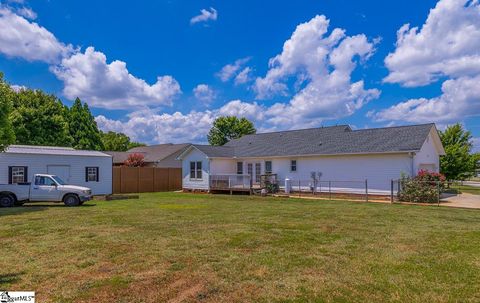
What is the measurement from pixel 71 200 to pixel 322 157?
15.7 m

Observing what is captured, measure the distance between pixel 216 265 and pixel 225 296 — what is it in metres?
1.50

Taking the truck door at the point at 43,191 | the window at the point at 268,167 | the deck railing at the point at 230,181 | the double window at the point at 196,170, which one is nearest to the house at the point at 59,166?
the truck door at the point at 43,191

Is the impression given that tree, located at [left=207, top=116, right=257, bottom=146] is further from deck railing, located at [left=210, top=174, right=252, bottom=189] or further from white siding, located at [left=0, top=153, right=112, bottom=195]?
white siding, located at [left=0, top=153, right=112, bottom=195]

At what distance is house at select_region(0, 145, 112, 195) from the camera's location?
69.5ft

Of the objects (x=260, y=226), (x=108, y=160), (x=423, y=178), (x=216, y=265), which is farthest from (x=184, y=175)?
(x=216, y=265)

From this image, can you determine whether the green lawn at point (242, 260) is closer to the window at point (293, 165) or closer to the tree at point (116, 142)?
the window at point (293, 165)

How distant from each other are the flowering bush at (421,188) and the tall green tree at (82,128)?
36.3 m

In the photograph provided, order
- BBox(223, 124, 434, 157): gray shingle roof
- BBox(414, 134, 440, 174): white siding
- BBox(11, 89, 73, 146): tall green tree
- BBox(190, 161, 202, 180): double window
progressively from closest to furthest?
BBox(414, 134, 440, 174): white siding → BBox(223, 124, 434, 157): gray shingle roof → BBox(190, 161, 202, 180): double window → BBox(11, 89, 73, 146): tall green tree

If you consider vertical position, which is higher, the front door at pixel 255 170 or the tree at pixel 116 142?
the tree at pixel 116 142

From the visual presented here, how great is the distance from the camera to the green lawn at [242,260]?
17.0 ft

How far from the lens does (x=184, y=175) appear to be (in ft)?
98.9

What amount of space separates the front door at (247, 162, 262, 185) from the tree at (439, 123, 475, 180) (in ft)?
51.9

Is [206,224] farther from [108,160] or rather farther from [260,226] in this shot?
[108,160]

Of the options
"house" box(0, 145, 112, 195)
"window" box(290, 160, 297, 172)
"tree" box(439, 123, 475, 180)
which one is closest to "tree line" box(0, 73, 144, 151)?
"house" box(0, 145, 112, 195)
